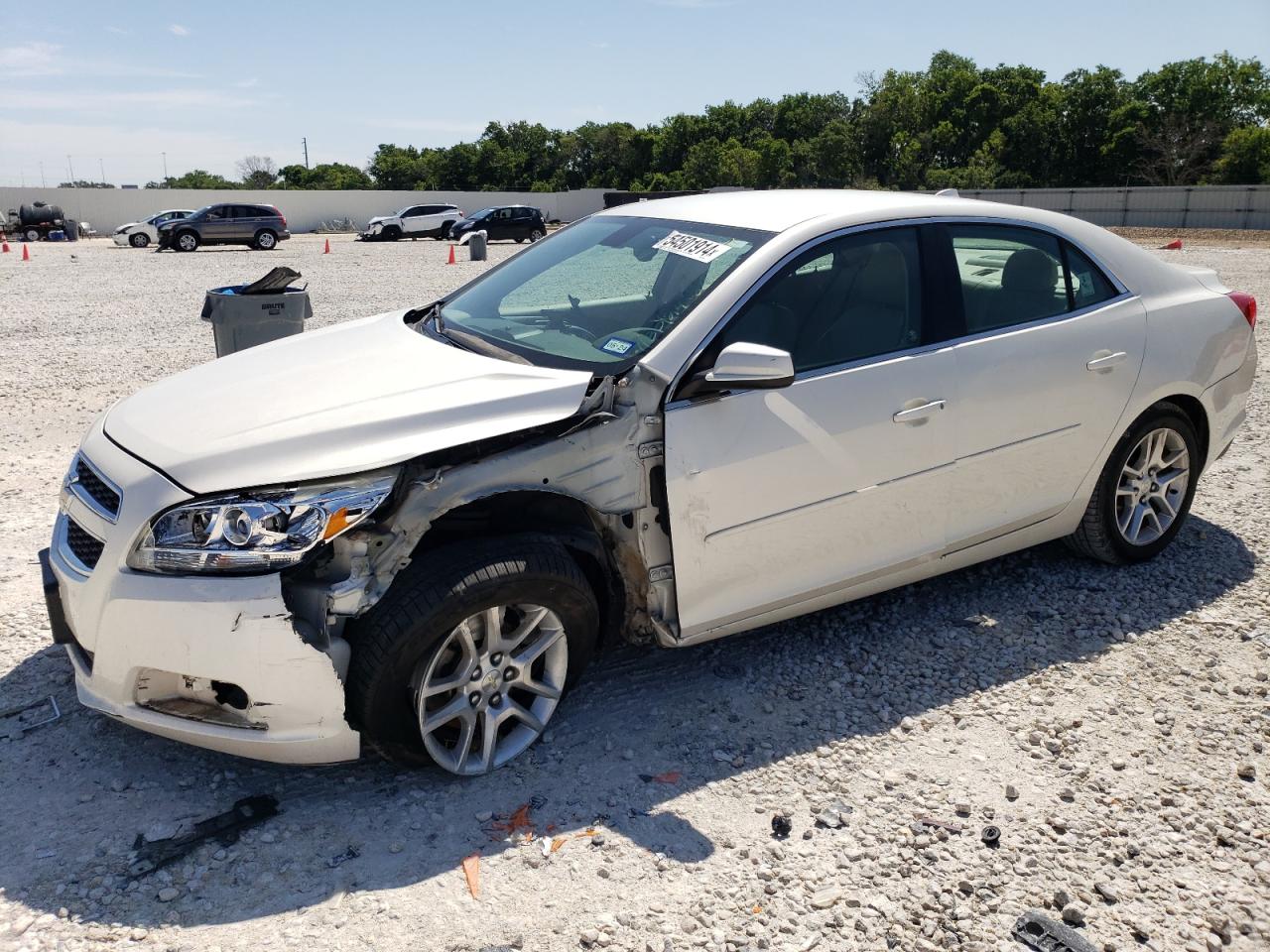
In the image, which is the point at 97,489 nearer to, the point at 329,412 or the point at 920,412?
the point at 329,412

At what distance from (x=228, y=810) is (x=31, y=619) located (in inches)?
72.6

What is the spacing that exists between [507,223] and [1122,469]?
35.0 metres

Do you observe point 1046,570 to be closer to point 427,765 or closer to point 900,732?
point 900,732

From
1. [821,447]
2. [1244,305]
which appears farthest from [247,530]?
[1244,305]

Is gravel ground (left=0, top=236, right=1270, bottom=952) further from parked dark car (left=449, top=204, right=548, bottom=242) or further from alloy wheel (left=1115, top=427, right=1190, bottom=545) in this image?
parked dark car (left=449, top=204, right=548, bottom=242)

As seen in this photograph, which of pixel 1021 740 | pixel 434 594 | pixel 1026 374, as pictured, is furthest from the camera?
pixel 1026 374

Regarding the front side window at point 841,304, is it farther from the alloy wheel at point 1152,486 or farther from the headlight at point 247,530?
the alloy wheel at point 1152,486

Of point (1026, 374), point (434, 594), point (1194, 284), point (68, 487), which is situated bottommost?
point (434, 594)

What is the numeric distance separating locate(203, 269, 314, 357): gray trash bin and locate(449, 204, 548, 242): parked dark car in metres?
31.0

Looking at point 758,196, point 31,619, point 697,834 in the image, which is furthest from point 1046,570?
point 31,619

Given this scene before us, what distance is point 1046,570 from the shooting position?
490 cm

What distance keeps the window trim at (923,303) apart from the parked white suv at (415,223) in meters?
38.6

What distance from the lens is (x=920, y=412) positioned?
3768mm

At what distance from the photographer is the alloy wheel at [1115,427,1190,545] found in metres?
4.68
